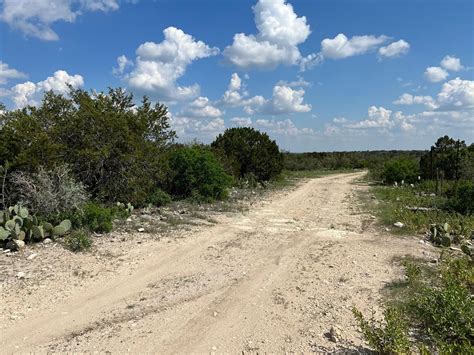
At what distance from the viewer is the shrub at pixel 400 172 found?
25.7m

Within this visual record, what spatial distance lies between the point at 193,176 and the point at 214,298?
9625 millimetres

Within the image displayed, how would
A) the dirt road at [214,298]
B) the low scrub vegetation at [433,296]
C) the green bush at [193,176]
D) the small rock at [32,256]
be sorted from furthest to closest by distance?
the green bush at [193,176]
the small rock at [32,256]
the dirt road at [214,298]
the low scrub vegetation at [433,296]

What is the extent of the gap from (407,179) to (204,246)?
68.3ft

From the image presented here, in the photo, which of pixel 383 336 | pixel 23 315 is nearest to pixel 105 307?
pixel 23 315

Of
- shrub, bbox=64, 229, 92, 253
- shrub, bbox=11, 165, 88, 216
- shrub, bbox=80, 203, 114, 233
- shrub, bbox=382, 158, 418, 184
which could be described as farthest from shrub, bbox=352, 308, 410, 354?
shrub, bbox=382, 158, 418, 184

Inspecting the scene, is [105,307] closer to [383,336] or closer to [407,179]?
[383,336]

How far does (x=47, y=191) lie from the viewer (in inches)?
371

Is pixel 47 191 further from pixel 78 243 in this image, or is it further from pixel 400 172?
pixel 400 172

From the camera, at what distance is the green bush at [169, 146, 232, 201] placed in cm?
1495

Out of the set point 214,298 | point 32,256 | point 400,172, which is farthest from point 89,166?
point 400,172

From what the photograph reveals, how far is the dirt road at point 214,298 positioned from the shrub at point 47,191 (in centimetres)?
261

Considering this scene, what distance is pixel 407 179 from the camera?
84.2ft

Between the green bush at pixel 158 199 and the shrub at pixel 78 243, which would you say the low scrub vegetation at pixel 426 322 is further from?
the green bush at pixel 158 199

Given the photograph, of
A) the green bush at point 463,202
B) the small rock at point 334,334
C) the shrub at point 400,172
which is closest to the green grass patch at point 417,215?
the green bush at point 463,202
